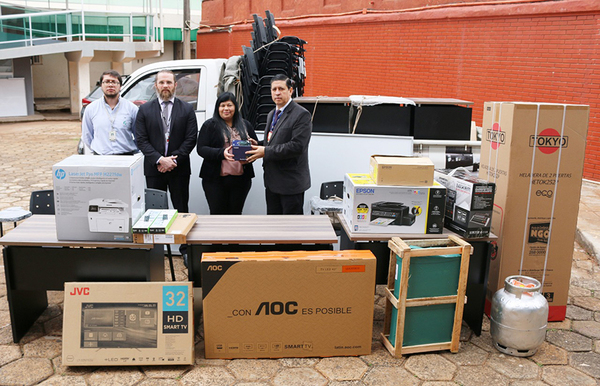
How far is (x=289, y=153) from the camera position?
464cm

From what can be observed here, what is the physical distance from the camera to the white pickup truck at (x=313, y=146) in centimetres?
552

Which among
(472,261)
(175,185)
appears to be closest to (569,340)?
(472,261)

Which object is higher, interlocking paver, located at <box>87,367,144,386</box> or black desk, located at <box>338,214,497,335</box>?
black desk, located at <box>338,214,497,335</box>

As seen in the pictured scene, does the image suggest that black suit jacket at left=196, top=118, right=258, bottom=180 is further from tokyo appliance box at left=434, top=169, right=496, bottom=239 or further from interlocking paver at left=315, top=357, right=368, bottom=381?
interlocking paver at left=315, top=357, right=368, bottom=381

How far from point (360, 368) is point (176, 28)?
2704cm

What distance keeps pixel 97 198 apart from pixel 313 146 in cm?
271

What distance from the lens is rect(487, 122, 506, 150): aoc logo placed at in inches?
161

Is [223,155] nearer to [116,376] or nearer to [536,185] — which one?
[116,376]

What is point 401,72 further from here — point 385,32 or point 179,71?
point 179,71

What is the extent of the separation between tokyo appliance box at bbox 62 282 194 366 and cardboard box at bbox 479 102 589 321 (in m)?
2.43

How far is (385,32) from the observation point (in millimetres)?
12992

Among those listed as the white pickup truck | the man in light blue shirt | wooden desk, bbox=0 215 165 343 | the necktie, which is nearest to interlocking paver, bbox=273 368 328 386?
wooden desk, bbox=0 215 165 343

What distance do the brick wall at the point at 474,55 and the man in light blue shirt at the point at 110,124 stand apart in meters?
6.91

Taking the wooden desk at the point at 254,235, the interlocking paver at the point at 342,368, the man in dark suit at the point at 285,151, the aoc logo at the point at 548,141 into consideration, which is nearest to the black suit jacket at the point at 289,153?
the man in dark suit at the point at 285,151
